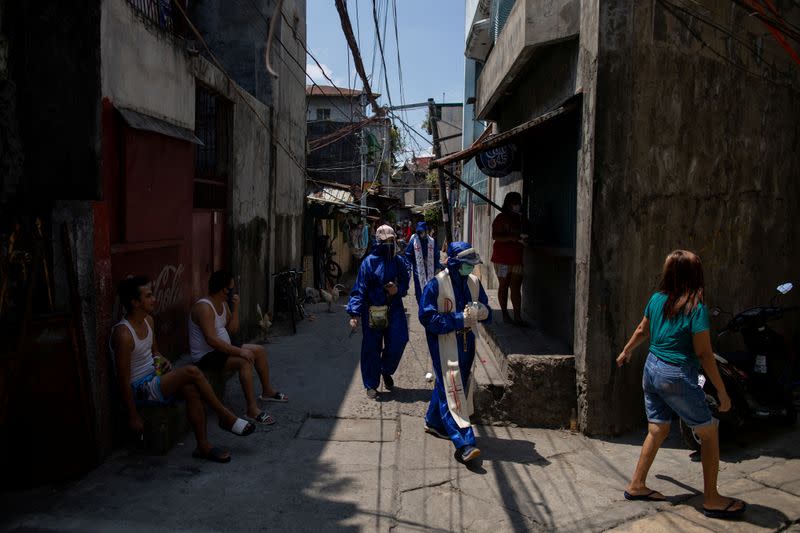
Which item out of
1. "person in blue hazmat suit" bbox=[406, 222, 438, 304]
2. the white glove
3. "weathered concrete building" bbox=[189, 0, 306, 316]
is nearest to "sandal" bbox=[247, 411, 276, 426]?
the white glove

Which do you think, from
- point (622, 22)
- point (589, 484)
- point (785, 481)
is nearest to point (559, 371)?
point (589, 484)

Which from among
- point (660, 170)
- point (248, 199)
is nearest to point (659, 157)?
point (660, 170)

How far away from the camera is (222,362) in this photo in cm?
607

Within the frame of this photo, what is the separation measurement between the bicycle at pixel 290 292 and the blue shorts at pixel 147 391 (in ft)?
18.6

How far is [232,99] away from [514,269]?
4.55m

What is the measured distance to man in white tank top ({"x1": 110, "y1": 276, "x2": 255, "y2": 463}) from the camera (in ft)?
15.9

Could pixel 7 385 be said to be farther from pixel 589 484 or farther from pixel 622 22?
pixel 622 22

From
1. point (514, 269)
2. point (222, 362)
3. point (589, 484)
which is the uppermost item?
point (514, 269)

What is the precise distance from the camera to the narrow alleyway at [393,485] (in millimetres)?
4156

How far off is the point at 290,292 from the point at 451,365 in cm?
614

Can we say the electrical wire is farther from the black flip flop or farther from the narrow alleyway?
the black flip flop

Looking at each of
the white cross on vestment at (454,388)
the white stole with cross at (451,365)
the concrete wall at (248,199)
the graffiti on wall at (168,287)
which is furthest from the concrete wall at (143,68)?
the white cross on vestment at (454,388)

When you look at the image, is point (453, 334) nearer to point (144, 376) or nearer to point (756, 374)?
point (144, 376)

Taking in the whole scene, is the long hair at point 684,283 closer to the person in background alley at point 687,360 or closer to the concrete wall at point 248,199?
the person in background alley at point 687,360
